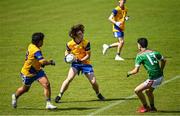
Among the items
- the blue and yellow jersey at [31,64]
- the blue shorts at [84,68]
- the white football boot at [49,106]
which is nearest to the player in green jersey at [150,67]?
the blue shorts at [84,68]

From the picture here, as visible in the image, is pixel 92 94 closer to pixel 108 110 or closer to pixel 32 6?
pixel 108 110

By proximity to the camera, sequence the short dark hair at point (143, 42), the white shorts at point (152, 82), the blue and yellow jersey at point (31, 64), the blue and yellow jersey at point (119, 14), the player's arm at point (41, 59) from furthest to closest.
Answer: the blue and yellow jersey at point (119, 14)
the blue and yellow jersey at point (31, 64)
the player's arm at point (41, 59)
the short dark hair at point (143, 42)
the white shorts at point (152, 82)

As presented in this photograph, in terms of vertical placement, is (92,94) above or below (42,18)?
below

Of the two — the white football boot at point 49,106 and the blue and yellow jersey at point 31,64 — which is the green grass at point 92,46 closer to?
the white football boot at point 49,106

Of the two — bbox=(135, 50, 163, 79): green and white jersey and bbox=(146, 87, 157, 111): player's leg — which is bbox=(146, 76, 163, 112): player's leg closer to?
bbox=(146, 87, 157, 111): player's leg

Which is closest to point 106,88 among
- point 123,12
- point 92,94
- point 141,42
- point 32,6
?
point 92,94

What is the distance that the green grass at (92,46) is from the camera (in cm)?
1709

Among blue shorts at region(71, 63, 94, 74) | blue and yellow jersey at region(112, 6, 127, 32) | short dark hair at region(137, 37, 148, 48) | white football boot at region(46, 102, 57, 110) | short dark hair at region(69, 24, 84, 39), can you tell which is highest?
blue and yellow jersey at region(112, 6, 127, 32)

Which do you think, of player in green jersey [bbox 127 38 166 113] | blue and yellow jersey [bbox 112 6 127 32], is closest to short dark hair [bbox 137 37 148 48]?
player in green jersey [bbox 127 38 166 113]

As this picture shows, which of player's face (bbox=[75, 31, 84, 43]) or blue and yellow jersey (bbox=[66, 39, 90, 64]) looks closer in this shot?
player's face (bbox=[75, 31, 84, 43])

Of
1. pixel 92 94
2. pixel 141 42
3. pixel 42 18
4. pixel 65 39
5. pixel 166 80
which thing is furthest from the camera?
pixel 42 18

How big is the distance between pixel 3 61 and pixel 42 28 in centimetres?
1049

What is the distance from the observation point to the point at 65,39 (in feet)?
102

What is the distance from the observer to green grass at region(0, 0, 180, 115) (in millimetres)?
17094
